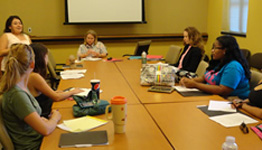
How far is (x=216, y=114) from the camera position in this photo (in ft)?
6.45

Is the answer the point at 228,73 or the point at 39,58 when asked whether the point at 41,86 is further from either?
the point at 228,73

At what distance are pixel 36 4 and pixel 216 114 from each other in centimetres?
500

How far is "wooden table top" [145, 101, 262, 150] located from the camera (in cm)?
150

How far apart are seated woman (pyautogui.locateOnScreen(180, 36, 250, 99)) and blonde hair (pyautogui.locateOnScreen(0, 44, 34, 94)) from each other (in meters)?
1.52

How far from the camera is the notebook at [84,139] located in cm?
149

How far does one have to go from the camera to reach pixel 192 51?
3996 mm

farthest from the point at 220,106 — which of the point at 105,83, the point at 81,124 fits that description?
the point at 105,83

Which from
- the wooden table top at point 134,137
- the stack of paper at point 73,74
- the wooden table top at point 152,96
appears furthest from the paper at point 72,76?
the wooden table top at point 134,137

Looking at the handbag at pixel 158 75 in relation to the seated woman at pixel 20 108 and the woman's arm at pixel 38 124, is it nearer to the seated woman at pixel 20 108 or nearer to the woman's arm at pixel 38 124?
the seated woman at pixel 20 108

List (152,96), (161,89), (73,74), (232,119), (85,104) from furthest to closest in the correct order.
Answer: (73,74)
(161,89)
(152,96)
(85,104)
(232,119)

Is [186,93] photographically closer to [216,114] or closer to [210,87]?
[210,87]

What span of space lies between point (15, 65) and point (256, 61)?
3.96 meters

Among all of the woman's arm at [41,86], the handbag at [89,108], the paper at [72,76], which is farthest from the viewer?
the paper at [72,76]

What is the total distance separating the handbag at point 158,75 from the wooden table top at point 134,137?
0.86 metres
